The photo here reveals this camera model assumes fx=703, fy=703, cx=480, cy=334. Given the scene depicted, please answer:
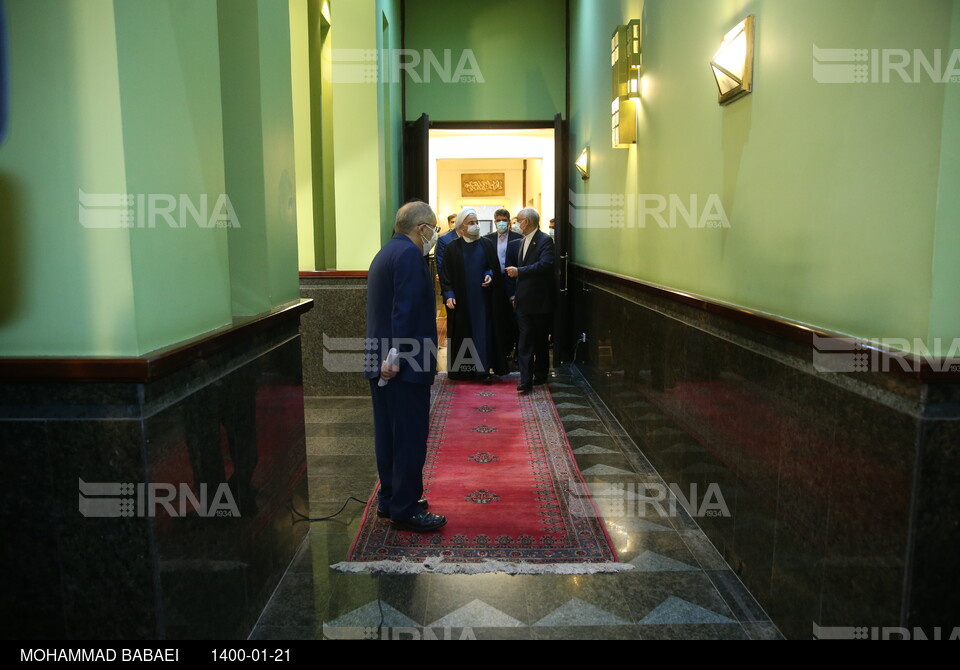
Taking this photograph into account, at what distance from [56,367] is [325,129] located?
568 cm

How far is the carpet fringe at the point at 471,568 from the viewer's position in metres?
3.13

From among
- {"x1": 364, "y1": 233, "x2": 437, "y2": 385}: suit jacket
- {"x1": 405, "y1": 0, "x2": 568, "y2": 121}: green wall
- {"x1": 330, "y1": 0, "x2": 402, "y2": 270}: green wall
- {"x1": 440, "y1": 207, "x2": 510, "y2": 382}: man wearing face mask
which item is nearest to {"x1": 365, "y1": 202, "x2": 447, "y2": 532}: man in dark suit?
{"x1": 364, "y1": 233, "x2": 437, "y2": 385}: suit jacket

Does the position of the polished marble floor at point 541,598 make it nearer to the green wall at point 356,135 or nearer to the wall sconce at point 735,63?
the wall sconce at point 735,63

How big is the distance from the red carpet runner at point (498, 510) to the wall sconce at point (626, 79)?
94.5 inches

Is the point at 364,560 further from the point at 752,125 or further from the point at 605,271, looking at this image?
the point at 605,271

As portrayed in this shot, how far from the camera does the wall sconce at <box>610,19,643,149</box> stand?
5.30 metres

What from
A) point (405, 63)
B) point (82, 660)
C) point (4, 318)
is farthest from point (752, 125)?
point (405, 63)

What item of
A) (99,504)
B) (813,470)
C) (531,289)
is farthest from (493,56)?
(99,504)

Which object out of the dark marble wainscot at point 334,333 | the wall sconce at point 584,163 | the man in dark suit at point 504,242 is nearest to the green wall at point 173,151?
the dark marble wainscot at point 334,333

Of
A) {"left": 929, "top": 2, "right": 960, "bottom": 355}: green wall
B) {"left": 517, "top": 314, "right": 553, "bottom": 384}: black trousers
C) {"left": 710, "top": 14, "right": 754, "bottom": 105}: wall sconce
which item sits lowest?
{"left": 517, "top": 314, "right": 553, "bottom": 384}: black trousers

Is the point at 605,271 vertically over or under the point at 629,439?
over

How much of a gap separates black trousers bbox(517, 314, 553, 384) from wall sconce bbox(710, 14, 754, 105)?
376 centimetres

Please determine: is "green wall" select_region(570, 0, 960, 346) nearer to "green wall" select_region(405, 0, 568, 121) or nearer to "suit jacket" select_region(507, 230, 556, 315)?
"suit jacket" select_region(507, 230, 556, 315)

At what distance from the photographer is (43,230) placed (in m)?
1.94
